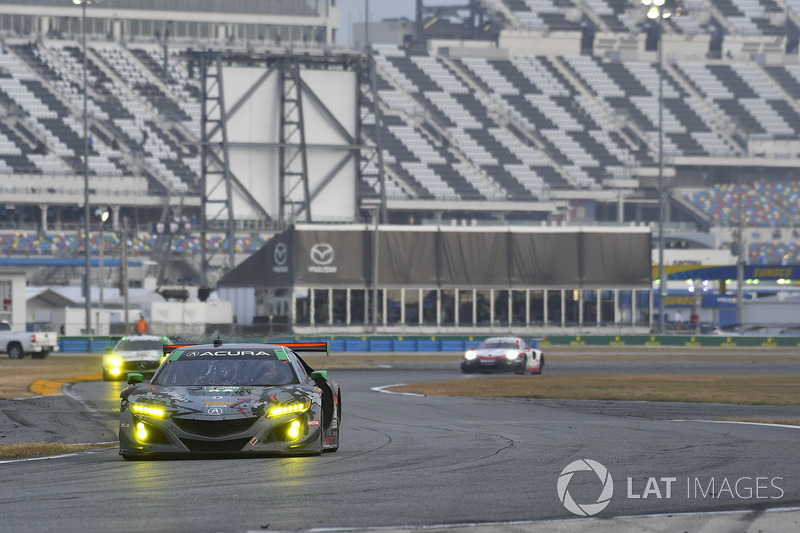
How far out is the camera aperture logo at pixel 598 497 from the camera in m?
9.81

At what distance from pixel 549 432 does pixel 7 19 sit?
117 m

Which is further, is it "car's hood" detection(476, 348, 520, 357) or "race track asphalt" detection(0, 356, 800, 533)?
"car's hood" detection(476, 348, 520, 357)

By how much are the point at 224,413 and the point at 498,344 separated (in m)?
31.0

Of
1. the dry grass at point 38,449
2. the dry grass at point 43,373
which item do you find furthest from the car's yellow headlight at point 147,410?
the dry grass at point 43,373

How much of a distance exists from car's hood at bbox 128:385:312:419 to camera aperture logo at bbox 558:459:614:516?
111 inches

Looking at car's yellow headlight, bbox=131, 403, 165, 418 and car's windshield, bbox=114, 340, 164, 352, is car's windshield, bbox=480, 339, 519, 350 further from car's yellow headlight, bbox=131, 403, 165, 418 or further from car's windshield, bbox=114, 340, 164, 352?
car's yellow headlight, bbox=131, 403, 165, 418

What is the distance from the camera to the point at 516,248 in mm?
73688

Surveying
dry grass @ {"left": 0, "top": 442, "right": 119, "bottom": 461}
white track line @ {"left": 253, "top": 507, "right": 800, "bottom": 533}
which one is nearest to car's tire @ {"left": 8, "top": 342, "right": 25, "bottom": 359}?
dry grass @ {"left": 0, "top": 442, "right": 119, "bottom": 461}

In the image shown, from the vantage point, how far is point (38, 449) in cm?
1563

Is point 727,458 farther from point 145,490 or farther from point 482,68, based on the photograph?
point 482,68

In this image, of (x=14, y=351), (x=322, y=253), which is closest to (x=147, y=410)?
(x=14, y=351)
